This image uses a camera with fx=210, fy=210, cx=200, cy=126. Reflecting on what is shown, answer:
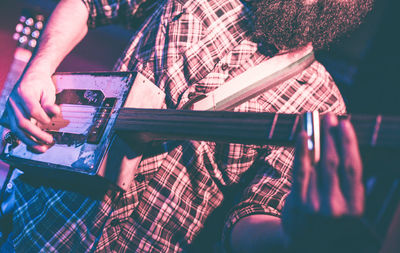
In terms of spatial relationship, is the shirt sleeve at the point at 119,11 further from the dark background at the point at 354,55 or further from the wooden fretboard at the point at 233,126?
the wooden fretboard at the point at 233,126

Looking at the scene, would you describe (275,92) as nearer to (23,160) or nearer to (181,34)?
(181,34)

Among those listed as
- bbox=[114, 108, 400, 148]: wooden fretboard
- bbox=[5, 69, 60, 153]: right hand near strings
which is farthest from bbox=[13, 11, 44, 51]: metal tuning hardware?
bbox=[114, 108, 400, 148]: wooden fretboard

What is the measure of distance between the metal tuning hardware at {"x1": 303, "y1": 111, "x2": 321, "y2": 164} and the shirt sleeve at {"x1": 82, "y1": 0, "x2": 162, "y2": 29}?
1.21 metres

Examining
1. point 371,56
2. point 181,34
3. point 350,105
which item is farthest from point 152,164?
point 371,56

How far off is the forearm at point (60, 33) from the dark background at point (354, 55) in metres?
0.68

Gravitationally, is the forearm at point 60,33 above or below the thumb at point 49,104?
above

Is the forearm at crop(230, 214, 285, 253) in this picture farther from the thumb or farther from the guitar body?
the thumb

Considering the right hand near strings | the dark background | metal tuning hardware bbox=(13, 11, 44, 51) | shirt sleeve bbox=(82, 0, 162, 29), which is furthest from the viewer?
metal tuning hardware bbox=(13, 11, 44, 51)

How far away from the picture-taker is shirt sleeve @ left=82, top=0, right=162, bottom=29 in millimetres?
1229

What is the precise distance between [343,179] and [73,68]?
2.12 meters

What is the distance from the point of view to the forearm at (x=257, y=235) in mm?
660

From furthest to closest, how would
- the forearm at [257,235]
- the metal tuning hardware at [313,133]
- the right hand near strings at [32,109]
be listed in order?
the right hand near strings at [32,109] → the forearm at [257,235] → the metal tuning hardware at [313,133]

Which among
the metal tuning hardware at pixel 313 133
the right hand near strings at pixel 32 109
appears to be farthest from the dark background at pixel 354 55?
the metal tuning hardware at pixel 313 133

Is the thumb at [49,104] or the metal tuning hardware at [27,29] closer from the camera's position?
the thumb at [49,104]
